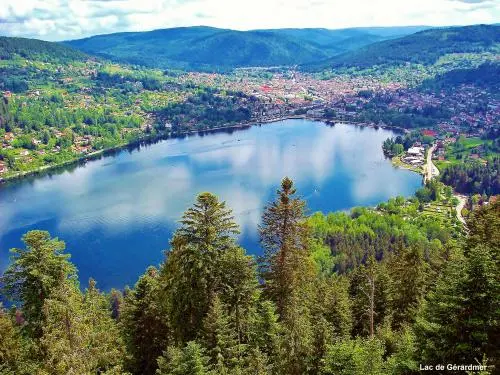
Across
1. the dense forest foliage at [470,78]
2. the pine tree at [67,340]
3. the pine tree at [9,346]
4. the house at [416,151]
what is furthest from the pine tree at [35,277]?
the dense forest foliage at [470,78]

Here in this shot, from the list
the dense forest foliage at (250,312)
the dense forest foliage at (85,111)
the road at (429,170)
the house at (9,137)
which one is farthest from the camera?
the house at (9,137)

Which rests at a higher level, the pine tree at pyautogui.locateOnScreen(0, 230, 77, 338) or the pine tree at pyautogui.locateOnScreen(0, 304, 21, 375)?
the pine tree at pyautogui.locateOnScreen(0, 230, 77, 338)

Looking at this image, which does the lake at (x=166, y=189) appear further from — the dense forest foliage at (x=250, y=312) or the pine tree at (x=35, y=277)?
the pine tree at (x=35, y=277)

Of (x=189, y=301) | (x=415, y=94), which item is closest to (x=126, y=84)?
(x=415, y=94)

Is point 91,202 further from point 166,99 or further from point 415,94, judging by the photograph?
point 415,94

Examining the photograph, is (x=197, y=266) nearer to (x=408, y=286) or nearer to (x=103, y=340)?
(x=103, y=340)

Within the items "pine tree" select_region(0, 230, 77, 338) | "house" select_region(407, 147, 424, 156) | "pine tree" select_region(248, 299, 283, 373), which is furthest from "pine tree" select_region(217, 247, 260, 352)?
"house" select_region(407, 147, 424, 156)

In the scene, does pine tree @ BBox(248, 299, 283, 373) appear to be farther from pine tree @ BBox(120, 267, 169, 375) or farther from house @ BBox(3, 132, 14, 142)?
house @ BBox(3, 132, 14, 142)
